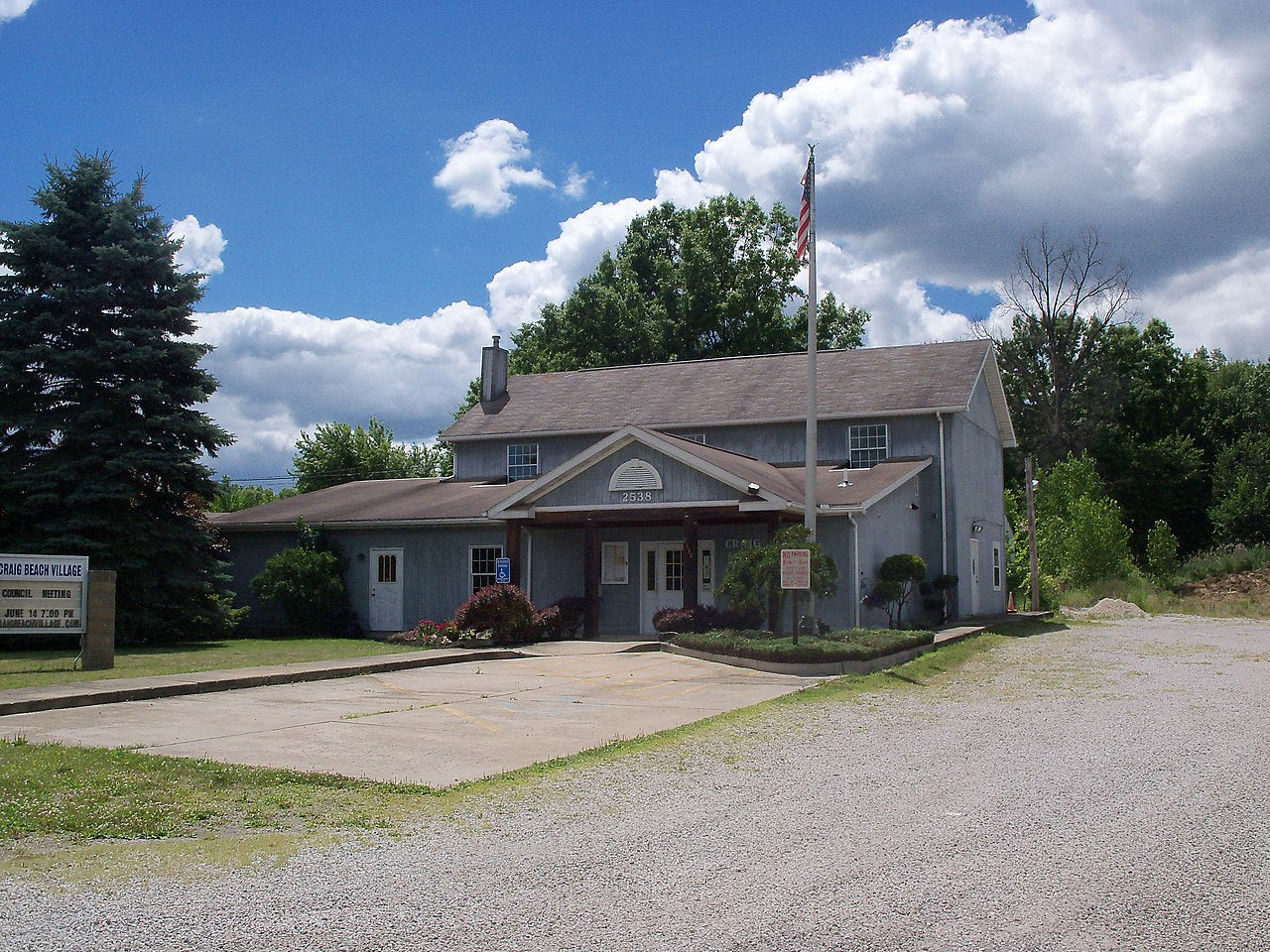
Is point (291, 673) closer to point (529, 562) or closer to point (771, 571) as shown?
point (771, 571)

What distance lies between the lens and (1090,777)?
8625 mm

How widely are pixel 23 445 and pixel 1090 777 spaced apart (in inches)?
857

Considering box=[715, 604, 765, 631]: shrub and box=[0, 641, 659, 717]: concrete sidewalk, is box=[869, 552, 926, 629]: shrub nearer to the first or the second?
box=[715, 604, 765, 631]: shrub

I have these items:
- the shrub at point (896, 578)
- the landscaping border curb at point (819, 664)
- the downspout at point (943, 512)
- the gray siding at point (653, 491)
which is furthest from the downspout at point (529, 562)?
the downspout at point (943, 512)

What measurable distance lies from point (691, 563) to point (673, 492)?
4.93 feet

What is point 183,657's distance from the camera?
1959 centimetres

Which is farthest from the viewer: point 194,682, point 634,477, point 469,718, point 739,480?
point 634,477

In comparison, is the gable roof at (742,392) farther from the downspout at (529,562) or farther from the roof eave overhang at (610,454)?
the roof eave overhang at (610,454)

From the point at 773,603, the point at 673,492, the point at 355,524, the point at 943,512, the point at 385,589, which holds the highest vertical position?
the point at 673,492

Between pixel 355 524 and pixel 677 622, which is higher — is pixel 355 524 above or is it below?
above

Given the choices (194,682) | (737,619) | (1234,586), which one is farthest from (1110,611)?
(194,682)

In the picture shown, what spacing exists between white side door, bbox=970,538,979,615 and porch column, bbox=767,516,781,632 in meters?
8.73

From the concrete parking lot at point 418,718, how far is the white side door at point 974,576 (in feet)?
45.8

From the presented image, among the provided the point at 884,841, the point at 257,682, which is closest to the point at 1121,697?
the point at 884,841
